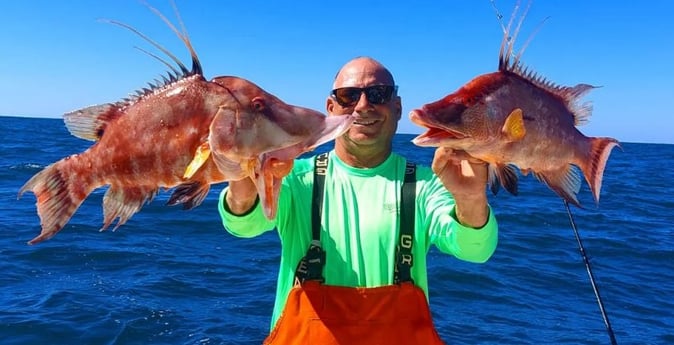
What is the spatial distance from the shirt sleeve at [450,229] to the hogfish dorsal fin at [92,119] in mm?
2003

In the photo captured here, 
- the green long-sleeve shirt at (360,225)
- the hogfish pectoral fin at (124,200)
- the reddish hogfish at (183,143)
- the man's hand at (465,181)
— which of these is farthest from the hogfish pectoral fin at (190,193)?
the man's hand at (465,181)

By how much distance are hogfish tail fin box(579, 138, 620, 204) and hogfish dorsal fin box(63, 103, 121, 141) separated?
249 centimetres

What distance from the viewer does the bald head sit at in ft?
12.0

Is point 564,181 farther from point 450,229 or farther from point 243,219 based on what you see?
point 243,219

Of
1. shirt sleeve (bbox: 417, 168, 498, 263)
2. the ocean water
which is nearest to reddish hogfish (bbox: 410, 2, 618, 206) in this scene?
shirt sleeve (bbox: 417, 168, 498, 263)

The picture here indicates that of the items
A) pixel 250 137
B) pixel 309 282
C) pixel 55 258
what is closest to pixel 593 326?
pixel 309 282

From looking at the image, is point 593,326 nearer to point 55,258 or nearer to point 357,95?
point 357,95

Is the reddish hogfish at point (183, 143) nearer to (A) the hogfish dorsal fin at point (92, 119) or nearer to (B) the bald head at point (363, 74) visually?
(A) the hogfish dorsal fin at point (92, 119)

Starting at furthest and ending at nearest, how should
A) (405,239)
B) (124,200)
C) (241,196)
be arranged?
1. (405,239)
2. (241,196)
3. (124,200)

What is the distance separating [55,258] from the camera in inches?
336

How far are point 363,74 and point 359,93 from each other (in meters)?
0.15

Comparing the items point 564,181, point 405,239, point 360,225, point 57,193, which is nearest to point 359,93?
point 360,225

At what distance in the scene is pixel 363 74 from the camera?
3689 mm

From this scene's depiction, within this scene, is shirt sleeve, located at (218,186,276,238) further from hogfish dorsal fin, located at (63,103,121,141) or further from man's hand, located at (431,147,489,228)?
man's hand, located at (431,147,489,228)
